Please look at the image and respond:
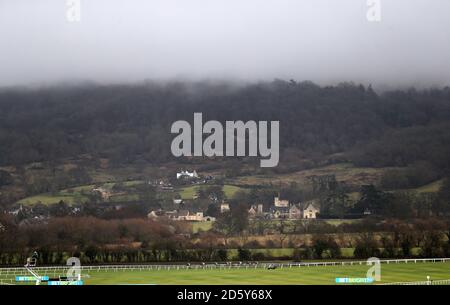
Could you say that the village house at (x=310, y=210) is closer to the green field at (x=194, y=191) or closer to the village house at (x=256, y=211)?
the village house at (x=256, y=211)

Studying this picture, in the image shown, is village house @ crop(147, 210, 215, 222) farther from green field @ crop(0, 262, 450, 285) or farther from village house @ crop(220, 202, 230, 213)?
green field @ crop(0, 262, 450, 285)

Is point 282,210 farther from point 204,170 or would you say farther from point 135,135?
point 135,135

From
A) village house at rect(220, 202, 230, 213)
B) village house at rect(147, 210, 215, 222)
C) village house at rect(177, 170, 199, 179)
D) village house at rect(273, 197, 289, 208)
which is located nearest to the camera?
village house at rect(147, 210, 215, 222)

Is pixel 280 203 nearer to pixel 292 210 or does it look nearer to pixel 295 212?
pixel 292 210

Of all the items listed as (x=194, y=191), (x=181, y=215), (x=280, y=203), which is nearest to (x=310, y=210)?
(x=280, y=203)

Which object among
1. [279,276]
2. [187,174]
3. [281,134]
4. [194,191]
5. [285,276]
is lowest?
[194,191]

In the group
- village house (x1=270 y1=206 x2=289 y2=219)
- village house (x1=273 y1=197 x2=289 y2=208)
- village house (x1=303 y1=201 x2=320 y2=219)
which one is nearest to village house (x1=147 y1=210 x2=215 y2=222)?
village house (x1=270 y1=206 x2=289 y2=219)

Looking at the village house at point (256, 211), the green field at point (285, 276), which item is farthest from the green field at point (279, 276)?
the village house at point (256, 211)

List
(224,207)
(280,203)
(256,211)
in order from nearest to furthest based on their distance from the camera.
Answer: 1. (224,207)
2. (256,211)
3. (280,203)

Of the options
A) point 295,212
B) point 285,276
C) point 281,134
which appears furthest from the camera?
point 281,134

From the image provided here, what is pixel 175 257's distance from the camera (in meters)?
61.2

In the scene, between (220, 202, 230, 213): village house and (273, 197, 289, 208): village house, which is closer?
(220, 202, 230, 213): village house
